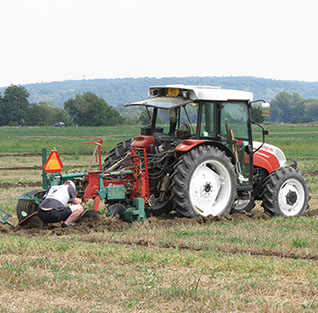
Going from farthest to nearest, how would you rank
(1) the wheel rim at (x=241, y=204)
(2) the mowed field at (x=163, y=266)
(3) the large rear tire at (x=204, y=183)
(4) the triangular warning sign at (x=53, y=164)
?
(1) the wheel rim at (x=241, y=204) → (3) the large rear tire at (x=204, y=183) → (4) the triangular warning sign at (x=53, y=164) → (2) the mowed field at (x=163, y=266)

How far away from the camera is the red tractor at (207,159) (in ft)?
34.7

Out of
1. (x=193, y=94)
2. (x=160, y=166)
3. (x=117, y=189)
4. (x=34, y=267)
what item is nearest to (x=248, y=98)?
(x=193, y=94)

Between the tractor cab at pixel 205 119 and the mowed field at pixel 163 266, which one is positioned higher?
the tractor cab at pixel 205 119

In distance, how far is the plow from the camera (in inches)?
410

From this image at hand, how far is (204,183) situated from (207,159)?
44 centimetres

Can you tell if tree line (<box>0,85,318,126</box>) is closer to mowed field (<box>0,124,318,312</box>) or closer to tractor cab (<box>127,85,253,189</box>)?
tractor cab (<box>127,85,253,189</box>)

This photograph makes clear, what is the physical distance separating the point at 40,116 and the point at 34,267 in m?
115

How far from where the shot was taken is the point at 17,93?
392 feet

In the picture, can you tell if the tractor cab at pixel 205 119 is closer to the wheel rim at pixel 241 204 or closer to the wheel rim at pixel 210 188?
the wheel rim at pixel 241 204

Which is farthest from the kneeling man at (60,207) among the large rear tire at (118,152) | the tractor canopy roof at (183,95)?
the tractor canopy roof at (183,95)

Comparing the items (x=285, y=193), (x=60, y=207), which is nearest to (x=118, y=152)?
(x=60, y=207)

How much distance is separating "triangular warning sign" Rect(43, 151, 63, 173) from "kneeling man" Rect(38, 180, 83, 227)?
A: 429 mm

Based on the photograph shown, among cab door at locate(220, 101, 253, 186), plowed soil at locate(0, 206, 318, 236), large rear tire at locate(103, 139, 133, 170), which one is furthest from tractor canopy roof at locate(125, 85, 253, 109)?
plowed soil at locate(0, 206, 318, 236)

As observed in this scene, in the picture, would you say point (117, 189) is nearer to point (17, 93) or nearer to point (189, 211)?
point (189, 211)
